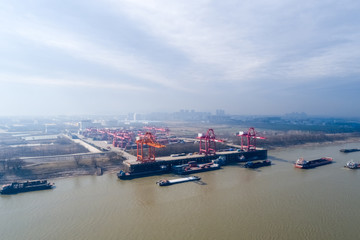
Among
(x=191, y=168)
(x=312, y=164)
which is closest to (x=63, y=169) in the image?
(x=191, y=168)

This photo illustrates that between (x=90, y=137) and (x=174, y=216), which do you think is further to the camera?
(x=90, y=137)

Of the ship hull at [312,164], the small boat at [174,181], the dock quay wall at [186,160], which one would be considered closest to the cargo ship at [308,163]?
the ship hull at [312,164]

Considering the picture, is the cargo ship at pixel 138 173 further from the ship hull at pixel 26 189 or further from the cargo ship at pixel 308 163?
the cargo ship at pixel 308 163

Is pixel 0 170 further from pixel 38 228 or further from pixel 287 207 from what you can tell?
pixel 287 207

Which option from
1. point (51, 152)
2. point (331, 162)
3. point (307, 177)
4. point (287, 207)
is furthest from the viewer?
point (51, 152)

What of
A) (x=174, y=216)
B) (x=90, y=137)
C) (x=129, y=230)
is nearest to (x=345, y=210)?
(x=174, y=216)

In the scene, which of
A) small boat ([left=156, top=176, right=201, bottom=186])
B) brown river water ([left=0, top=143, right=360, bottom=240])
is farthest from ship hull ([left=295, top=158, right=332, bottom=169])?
small boat ([left=156, top=176, right=201, bottom=186])
